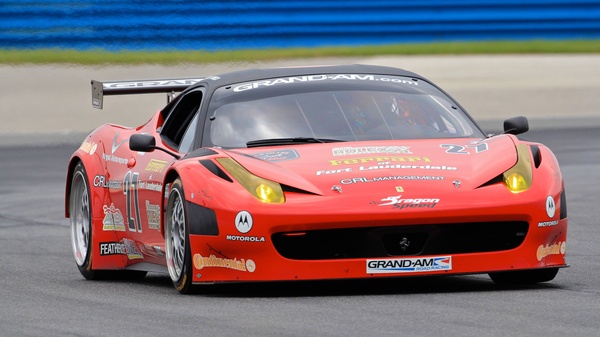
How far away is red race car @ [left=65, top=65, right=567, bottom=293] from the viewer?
6.97 m

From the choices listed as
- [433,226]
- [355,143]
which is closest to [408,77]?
[355,143]

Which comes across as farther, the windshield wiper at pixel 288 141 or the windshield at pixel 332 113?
the windshield at pixel 332 113

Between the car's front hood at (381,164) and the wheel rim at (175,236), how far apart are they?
415 mm

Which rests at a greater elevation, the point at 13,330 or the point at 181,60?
the point at 13,330

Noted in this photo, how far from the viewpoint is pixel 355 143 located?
302 inches

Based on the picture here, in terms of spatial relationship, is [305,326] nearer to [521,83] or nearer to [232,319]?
[232,319]

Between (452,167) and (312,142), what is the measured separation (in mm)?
862

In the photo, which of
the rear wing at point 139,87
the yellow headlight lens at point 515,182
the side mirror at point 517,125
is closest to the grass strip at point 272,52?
the rear wing at point 139,87

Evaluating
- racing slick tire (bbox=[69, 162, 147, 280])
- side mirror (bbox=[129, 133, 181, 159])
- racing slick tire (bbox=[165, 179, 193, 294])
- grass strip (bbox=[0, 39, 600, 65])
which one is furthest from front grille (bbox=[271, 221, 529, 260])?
grass strip (bbox=[0, 39, 600, 65])

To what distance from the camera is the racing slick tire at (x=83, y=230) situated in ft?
30.4

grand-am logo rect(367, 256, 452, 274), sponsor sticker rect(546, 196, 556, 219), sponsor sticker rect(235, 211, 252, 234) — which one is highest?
sponsor sticker rect(546, 196, 556, 219)

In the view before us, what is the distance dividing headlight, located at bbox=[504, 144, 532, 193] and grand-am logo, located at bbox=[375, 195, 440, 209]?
425mm

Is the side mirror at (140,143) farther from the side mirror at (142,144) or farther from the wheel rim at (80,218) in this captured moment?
the wheel rim at (80,218)

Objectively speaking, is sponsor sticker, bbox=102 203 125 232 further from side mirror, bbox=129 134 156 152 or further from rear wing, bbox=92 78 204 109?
rear wing, bbox=92 78 204 109
